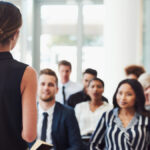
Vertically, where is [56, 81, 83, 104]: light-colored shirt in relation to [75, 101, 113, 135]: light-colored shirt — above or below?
above

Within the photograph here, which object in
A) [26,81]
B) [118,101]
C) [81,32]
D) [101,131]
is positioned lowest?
[101,131]

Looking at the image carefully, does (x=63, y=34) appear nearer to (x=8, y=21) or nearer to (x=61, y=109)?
(x=61, y=109)

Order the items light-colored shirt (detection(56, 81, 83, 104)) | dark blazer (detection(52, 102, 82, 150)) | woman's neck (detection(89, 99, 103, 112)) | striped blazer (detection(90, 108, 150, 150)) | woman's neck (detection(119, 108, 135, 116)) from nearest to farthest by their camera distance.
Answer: striped blazer (detection(90, 108, 150, 150)), woman's neck (detection(119, 108, 135, 116)), dark blazer (detection(52, 102, 82, 150)), woman's neck (detection(89, 99, 103, 112)), light-colored shirt (detection(56, 81, 83, 104))

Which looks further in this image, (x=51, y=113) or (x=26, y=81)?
(x=51, y=113)

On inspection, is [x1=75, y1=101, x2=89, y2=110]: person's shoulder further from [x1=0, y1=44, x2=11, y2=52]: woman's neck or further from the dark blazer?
[x1=0, y1=44, x2=11, y2=52]: woman's neck

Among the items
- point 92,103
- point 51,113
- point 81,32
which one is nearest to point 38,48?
point 81,32

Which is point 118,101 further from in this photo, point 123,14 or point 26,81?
point 123,14

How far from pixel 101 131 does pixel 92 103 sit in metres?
1.42

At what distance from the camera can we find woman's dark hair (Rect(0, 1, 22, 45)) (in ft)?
3.97

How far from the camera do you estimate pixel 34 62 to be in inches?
301

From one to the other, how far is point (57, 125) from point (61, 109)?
0.16 m

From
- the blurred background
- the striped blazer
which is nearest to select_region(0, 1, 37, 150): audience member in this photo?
the striped blazer

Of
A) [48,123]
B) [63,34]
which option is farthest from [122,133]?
[63,34]

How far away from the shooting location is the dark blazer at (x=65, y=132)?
317 cm
